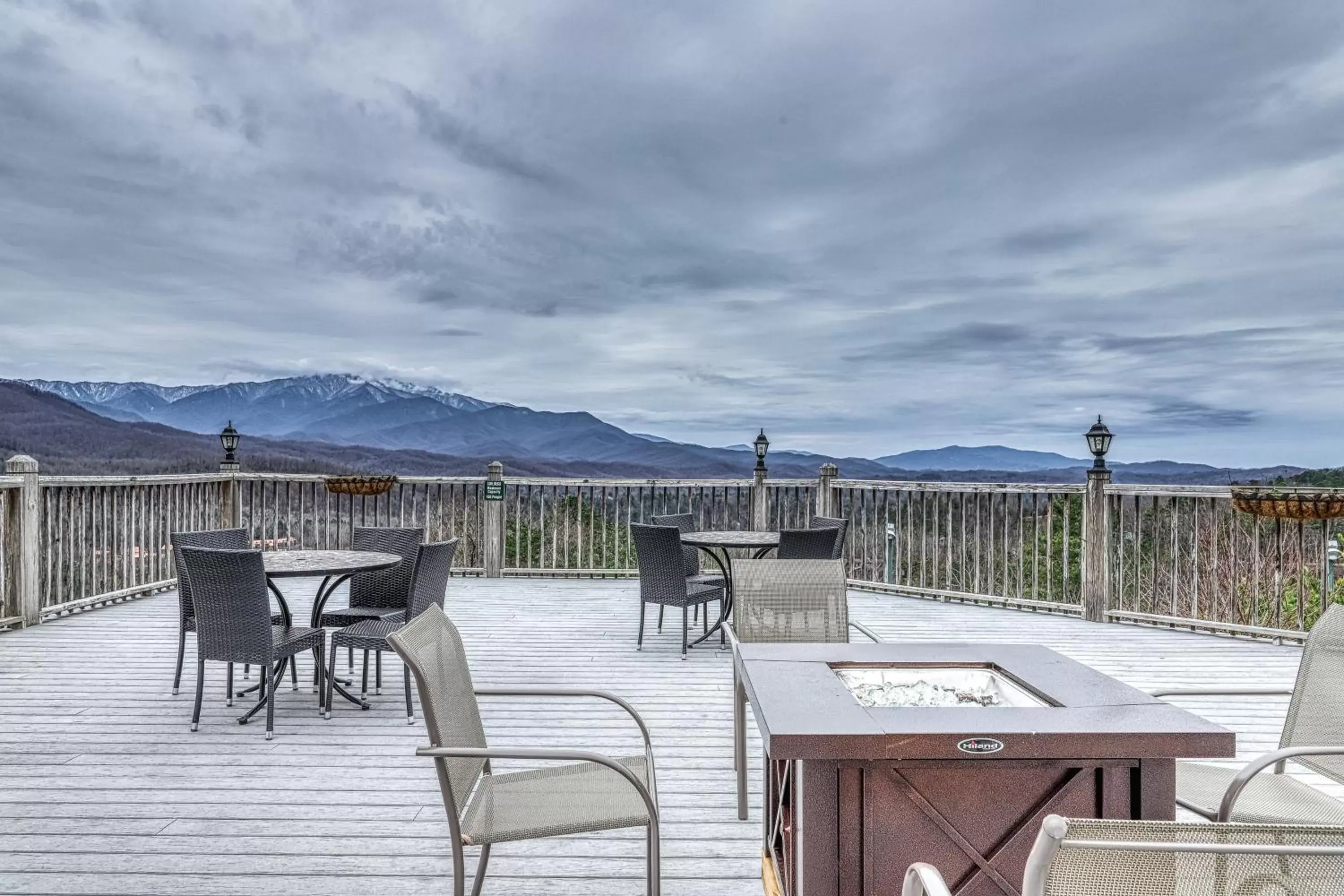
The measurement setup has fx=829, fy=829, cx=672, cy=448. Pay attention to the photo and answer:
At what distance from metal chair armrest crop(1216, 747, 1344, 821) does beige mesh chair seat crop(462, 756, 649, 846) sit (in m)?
1.47

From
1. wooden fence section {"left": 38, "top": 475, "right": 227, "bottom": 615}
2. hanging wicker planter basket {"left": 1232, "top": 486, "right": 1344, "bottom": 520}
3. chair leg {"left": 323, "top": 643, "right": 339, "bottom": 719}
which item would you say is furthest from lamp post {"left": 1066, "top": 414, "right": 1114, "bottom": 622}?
wooden fence section {"left": 38, "top": 475, "right": 227, "bottom": 615}

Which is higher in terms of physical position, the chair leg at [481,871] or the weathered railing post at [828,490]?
the weathered railing post at [828,490]

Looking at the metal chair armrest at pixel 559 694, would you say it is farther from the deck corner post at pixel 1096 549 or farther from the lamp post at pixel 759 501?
the lamp post at pixel 759 501

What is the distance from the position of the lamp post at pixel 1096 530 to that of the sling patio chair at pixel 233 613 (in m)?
6.64

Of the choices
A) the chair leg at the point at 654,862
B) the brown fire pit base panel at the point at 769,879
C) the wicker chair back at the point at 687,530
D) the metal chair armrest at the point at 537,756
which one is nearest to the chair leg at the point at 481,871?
the metal chair armrest at the point at 537,756

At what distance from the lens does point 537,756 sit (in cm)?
198

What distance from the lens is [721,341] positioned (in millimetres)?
16094

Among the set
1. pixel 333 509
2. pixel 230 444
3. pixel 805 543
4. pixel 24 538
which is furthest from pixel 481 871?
pixel 230 444

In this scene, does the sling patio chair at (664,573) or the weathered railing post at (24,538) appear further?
the weathered railing post at (24,538)

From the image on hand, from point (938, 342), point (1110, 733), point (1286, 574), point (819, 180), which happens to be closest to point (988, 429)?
point (938, 342)

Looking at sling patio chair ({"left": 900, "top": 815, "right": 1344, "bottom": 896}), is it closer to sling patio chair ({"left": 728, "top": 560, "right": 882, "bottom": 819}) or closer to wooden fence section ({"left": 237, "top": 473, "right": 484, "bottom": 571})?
sling patio chair ({"left": 728, "top": 560, "right": 882, "bottom": 819})

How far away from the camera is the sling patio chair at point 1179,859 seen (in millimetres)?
997

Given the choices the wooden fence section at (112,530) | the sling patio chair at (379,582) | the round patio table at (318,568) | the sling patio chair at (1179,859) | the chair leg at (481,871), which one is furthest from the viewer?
the wooden fence section at (112,530)

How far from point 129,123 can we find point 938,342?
1355 centimetres
